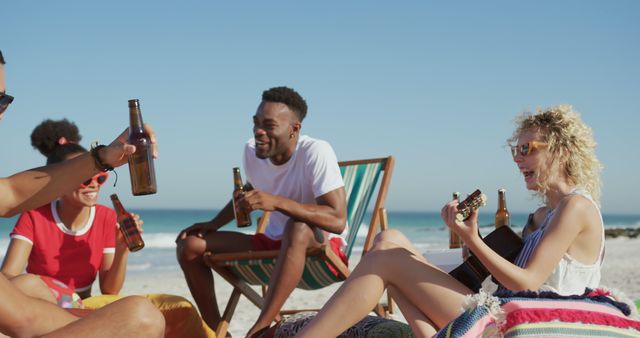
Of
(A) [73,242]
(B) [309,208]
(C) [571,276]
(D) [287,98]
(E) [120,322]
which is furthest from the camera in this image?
(D) [287,98]

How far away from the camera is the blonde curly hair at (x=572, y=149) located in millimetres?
3014

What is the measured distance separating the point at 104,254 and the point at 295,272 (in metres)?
1.01

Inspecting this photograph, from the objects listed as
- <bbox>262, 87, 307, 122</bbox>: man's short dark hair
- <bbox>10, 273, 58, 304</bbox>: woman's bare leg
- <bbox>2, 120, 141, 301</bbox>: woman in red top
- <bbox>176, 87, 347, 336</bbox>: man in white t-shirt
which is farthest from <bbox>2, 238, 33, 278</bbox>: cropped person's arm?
<bbox>262, 87, 307, 122</bbox>: man's short dark hair

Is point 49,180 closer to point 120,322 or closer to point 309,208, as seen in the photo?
point 120,322

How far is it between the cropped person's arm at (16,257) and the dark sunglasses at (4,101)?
1.58 m

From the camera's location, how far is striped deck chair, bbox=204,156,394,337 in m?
4.46

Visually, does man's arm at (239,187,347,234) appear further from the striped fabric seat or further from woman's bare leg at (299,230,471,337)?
woman's bare leg at (299,230,471,337)

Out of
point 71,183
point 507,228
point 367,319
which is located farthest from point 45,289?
point 507,228

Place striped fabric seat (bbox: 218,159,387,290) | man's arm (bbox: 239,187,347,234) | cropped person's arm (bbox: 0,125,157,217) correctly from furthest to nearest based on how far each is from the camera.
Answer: striped fabric seat (bbox: 218,159,387,290), man's arm (bbox: 239,187,347,234), cropped person's arm (bbox: 0,125,157,217)

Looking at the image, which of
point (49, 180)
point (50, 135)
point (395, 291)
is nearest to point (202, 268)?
point (50, 135)

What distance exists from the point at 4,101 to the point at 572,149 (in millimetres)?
2048

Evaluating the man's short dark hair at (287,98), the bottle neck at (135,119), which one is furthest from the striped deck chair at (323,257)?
the bottle neck at (135,119)

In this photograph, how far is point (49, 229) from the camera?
3918 millimetres

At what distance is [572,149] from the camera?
3014mm
